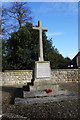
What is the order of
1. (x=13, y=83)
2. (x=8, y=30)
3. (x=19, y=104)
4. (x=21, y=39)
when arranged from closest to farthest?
(x=19, y=104) → (x=13, y=83) → (x=21, y=39) → (x=8, y=30)

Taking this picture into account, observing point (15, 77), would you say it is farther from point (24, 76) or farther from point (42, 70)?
point (42, 70)

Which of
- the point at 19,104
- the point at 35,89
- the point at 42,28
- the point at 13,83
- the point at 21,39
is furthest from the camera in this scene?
the point at 21,39

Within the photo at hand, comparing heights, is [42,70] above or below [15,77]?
above

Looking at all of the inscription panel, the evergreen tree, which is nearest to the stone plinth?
the inscription panel

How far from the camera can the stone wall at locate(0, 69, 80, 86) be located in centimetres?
995

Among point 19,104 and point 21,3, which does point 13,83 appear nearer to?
point 19,104

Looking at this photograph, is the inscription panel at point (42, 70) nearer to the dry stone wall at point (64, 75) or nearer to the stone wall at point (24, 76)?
the stone wall at point (24, 76)

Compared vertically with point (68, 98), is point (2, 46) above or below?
above

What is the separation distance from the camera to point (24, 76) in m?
10.2

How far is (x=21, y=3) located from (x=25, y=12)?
4.35 feet

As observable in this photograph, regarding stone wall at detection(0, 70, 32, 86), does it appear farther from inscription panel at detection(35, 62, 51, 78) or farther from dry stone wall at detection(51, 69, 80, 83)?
inscription panel at detection(35, 62, 51, 78)

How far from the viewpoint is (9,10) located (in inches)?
604

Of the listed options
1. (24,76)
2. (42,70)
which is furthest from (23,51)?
(42,70)

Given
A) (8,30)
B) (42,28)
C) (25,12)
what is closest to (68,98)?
(42,28)
